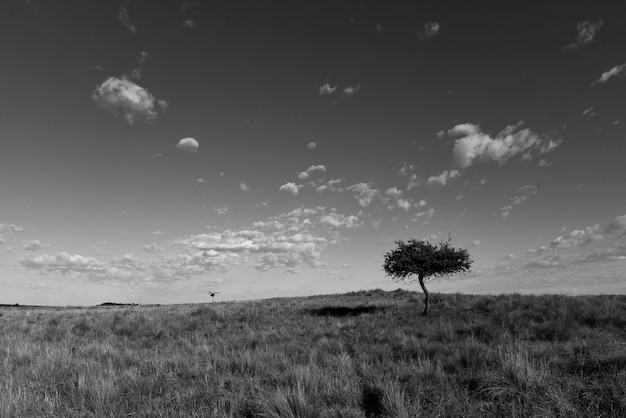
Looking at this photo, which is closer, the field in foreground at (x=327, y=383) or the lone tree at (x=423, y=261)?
the field in foreground at (x=327, y=383)

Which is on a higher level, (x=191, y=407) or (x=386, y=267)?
(x=386, y=267)

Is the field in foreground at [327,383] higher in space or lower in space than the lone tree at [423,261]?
lower

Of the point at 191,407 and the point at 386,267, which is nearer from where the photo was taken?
the point at 191,407

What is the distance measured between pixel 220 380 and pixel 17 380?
14.3 ft

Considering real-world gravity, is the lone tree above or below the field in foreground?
above

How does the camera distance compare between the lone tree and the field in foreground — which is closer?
the field in foreground

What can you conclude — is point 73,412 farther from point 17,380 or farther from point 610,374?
point 610,374

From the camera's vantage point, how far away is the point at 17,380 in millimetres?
7828

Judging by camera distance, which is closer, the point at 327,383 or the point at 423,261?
the point at 327,383

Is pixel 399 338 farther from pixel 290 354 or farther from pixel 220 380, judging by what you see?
pixel 220 380

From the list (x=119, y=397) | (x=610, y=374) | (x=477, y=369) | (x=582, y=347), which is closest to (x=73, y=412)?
(x=119, y=397)

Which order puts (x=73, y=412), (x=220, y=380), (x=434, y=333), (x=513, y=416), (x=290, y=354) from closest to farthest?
(x=513, y=416), (x=73, y=412), (x=220, y=380), (x=290, y=354), (x=434, y=333)

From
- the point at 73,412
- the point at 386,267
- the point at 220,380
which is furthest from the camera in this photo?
the point at 386,267

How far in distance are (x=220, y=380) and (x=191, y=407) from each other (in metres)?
1.39
